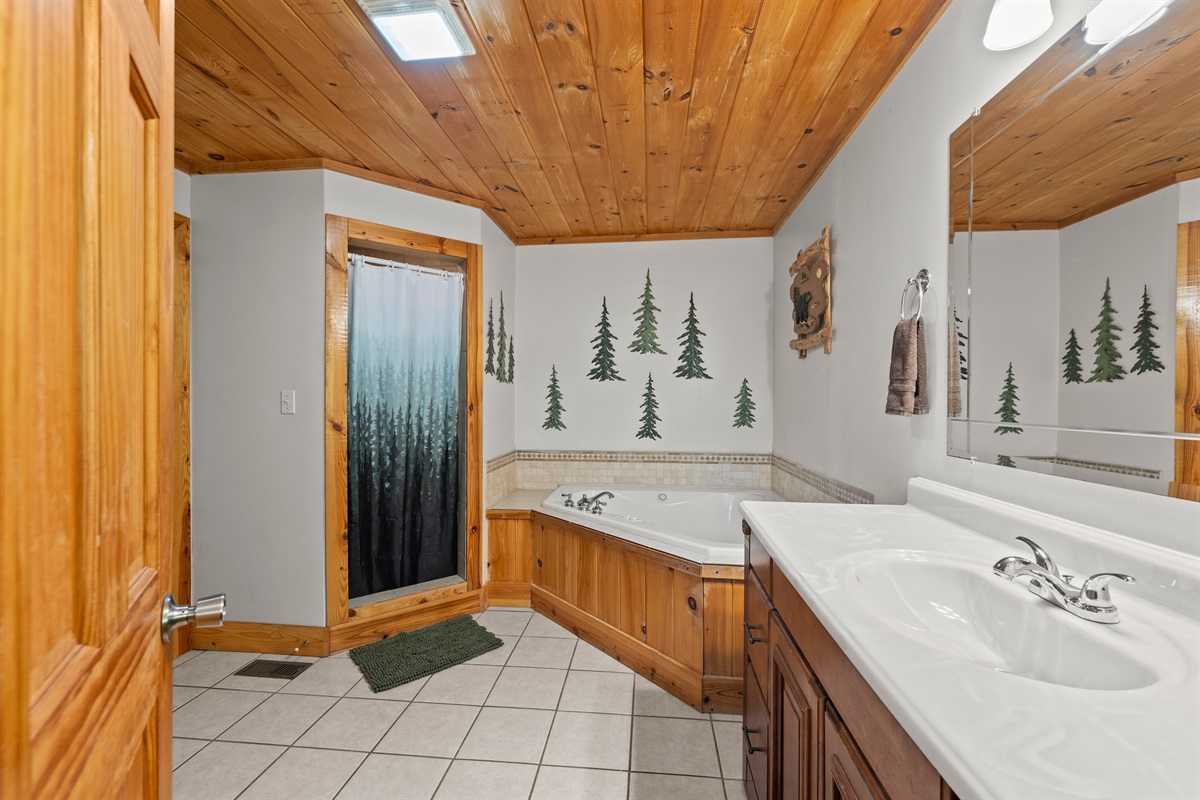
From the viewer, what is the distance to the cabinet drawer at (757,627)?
133 centimetres

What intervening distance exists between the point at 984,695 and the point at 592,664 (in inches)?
82.7

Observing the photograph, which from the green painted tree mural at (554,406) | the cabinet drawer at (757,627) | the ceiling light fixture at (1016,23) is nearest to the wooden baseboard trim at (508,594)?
the green painted tree mural at (554,406)

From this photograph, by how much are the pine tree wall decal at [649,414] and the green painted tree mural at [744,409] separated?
1.70 ft

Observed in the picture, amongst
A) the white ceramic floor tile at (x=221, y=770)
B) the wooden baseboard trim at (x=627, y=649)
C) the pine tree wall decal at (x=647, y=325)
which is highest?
the pine tree wall decal at (x=647, y=325)

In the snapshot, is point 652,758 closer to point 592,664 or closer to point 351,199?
point 592,664

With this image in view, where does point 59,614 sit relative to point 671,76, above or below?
below

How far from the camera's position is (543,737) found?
74.6 inches

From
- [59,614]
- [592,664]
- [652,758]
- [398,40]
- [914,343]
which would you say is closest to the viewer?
[59,614]

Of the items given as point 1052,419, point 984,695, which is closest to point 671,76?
point 1052,419

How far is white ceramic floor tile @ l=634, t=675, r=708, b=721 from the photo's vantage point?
2057 mm

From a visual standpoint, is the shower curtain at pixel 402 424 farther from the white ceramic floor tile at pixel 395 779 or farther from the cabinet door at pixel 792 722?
the cabinet door at pixel 792 722

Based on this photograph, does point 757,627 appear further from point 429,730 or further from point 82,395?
point 82,395

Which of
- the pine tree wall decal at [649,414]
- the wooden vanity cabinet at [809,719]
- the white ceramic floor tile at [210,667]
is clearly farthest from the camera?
the pine tree wall decal at [649,414]

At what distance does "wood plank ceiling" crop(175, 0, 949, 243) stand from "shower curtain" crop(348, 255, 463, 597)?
1.87 ft
